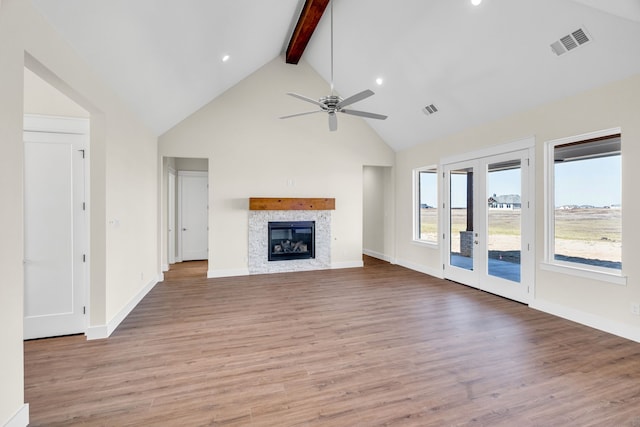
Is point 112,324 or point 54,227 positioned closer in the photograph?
point 54,227

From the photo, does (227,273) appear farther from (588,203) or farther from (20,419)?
(588,203)

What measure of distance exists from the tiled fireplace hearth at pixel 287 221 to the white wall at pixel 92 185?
6.23 feet

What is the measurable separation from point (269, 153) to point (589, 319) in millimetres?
5932

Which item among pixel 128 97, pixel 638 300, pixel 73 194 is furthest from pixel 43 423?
pixel 638 300

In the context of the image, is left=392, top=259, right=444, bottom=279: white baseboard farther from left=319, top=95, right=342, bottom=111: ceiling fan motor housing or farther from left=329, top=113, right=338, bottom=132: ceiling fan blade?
left=319, top=95, right=342, bottom=111: ceiling fan motor housing

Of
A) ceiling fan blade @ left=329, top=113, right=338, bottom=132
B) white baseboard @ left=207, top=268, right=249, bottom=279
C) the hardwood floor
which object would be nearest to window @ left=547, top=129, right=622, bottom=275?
the hardwood floor

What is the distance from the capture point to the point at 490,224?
17.0ft

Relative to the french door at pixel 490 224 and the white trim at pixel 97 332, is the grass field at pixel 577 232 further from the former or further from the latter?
the white trim at pixel 97 332

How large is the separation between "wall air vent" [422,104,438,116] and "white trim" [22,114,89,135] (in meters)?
5.24

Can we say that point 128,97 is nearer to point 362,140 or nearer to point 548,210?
point 362,140

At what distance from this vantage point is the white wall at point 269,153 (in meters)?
6.36

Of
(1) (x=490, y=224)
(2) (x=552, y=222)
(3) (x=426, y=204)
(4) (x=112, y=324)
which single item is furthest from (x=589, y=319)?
(4) (x=112, y=324)

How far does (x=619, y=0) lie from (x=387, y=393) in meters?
3.57

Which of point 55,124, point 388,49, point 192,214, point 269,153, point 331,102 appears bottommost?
point 192,214
